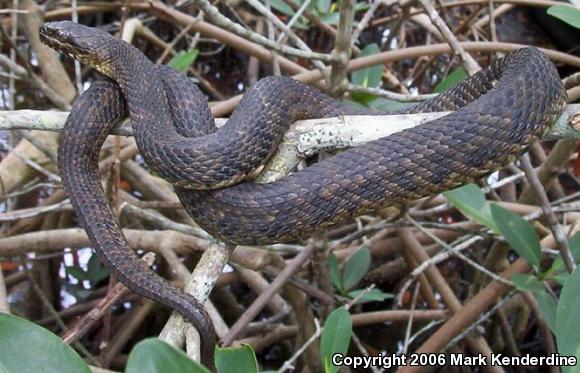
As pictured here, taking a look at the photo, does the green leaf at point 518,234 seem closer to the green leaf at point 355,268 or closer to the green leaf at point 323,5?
the green leaf at point 355,268

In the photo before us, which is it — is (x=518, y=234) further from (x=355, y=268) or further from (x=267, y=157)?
(x=267, y=157)

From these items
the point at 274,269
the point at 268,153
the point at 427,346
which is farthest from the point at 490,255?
the point at 268,153

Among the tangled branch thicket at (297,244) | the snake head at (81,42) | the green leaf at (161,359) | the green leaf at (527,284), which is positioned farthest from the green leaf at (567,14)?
the green leaf at (161,359)

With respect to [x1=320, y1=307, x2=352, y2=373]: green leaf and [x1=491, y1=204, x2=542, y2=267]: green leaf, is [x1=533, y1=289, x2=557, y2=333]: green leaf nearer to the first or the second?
[x1=491, y1=204, x2=542, y2=267]: green leaf

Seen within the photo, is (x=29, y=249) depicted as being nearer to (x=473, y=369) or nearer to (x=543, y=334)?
(x=473, y=369)

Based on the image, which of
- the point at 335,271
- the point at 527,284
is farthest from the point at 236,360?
the point at 335,271
